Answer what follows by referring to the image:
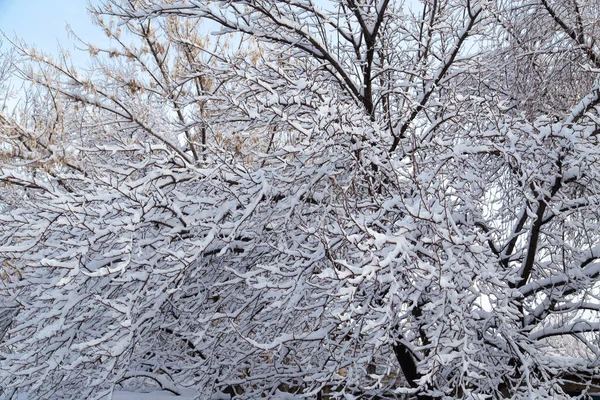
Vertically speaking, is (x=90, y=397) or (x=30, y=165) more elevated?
(x=30, y=165)

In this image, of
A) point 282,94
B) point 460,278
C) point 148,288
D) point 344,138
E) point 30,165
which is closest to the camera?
point 460,278

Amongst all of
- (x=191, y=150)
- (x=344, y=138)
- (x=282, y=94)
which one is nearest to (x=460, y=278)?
(x=344, y=138)

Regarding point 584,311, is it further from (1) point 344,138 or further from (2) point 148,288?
(2) point 148,288

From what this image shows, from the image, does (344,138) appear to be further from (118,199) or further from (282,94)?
(118,199)

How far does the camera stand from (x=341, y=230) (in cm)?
312

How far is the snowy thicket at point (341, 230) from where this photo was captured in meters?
3.72

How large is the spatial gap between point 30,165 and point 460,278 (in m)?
5.82

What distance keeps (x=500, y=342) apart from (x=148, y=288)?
117 inches

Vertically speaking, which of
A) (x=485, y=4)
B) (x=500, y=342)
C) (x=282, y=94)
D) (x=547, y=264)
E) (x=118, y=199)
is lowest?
(x=500, y=342)

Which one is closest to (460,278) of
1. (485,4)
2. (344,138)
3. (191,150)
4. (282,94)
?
(344,138)

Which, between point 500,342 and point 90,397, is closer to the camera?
point 90,397

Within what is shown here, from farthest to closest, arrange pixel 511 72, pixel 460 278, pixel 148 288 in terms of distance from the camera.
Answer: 1. pixel 511 72
2. pixel 148 288
3. pixel 460 278

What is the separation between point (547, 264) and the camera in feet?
18.3

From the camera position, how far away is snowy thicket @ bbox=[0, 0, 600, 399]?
3719 millimetres
